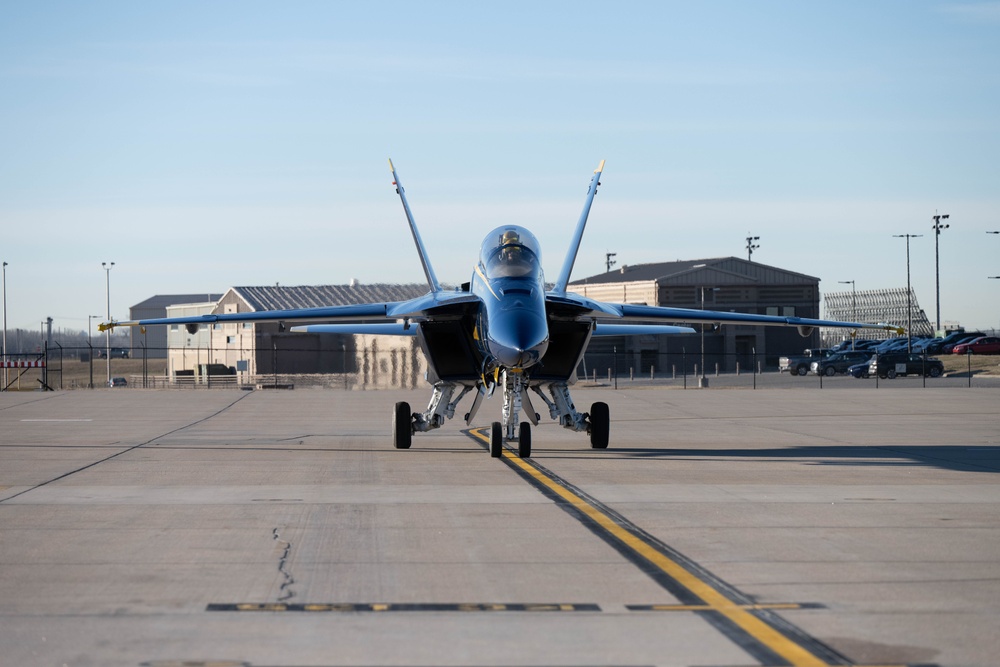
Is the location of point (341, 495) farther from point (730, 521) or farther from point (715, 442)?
point (715, 442)

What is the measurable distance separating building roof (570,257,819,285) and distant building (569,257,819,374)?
0.25 feet

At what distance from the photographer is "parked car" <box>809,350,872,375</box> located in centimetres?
6794

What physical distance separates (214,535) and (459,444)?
10701 mm

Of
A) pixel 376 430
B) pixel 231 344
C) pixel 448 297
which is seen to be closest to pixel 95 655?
pixel 448 297

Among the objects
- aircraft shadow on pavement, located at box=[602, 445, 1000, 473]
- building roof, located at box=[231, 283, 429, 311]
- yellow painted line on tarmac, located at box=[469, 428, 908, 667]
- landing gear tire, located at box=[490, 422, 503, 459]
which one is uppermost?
building roof, located at box=[231, 283, 429, 311]

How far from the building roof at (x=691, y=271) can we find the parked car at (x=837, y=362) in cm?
1667

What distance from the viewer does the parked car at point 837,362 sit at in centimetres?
6794

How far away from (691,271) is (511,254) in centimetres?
6855

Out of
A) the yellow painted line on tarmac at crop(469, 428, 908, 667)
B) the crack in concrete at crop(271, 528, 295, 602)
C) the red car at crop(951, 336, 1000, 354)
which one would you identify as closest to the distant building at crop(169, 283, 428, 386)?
the yellow painted line on tarmac at crop(469, 428, 908, 667)

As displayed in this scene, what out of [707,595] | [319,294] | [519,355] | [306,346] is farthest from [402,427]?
[319,294]

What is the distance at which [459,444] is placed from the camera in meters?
20.5

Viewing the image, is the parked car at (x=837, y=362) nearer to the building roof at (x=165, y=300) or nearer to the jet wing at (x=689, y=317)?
the jet wing at (x=689, y=317)

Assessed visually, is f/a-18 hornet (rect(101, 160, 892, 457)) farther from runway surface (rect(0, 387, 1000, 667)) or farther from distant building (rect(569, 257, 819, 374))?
distant building (rect(569, 257, 819, 374))

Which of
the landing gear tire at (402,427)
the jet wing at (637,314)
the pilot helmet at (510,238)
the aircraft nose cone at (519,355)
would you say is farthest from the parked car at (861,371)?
the aircraft nose cone at (519,355)
